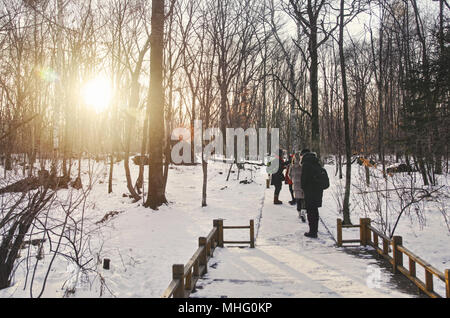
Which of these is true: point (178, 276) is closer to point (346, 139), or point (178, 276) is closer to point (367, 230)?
point (367, 230)

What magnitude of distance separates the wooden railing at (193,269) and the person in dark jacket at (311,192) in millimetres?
1520

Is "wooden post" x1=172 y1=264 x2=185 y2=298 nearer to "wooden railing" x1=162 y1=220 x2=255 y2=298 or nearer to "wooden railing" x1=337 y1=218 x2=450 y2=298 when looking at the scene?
"wooden railing" x1=162 y1=220 x2=255 y2=298

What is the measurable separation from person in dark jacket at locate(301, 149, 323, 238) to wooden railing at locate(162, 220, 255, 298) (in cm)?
152

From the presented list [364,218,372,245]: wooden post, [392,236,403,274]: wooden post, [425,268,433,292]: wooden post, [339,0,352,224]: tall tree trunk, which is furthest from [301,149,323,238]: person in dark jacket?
[425,268,433,292]: wooden post

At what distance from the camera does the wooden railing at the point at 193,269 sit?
3.39 metres

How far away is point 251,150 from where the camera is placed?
133 ft

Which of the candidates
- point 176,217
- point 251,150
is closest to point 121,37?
point 176,217

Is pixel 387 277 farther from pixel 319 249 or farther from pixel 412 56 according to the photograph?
pixel 412 56

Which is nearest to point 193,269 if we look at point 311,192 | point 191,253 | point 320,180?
point 191,253

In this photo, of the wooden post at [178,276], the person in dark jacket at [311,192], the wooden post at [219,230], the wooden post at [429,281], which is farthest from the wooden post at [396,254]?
the wooden post at [178,276]

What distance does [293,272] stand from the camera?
191 inches

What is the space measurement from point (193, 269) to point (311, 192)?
11.5ft

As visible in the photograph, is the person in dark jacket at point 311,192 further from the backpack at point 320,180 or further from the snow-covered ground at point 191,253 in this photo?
the snow-covered ground at point 191,253
